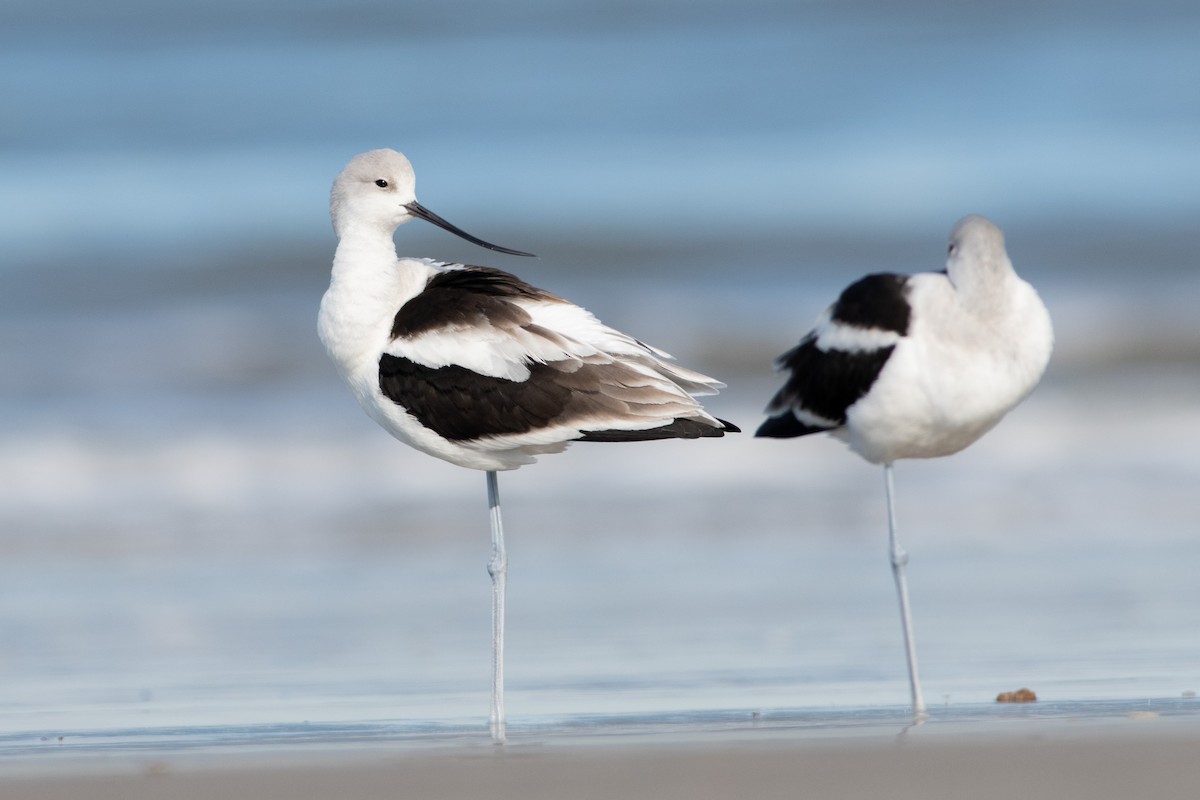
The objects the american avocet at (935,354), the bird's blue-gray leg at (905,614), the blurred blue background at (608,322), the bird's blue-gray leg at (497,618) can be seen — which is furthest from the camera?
the blurred blue background at (608,322)

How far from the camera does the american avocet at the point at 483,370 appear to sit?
5.15 meters

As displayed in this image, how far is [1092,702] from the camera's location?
4.77 meters

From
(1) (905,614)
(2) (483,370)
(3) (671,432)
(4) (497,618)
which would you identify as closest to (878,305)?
(3) (671,432)

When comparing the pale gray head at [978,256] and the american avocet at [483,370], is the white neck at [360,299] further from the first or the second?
the pale gray head at [978,256]

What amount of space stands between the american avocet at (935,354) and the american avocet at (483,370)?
1.97ft

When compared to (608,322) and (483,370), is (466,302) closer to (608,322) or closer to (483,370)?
(483,370)

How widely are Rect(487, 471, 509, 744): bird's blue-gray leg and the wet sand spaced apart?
40 cm

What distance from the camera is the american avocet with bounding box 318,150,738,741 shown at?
515 cm

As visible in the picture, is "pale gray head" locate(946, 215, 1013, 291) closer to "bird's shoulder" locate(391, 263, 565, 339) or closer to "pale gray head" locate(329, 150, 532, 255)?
"bird's shoulder" locate(391, 263, 565, 339)

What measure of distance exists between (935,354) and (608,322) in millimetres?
7989

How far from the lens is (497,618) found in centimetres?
522

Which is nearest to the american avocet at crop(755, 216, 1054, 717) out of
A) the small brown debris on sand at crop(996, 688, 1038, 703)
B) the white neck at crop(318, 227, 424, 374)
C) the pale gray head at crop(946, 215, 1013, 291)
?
the pale gray head at crop(946, 215, 1013, 291)

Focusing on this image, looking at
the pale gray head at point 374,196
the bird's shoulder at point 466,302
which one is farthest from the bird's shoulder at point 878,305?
the pale gray head at point 374,196

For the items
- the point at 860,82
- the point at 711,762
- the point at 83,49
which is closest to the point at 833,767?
the point at 711,762
